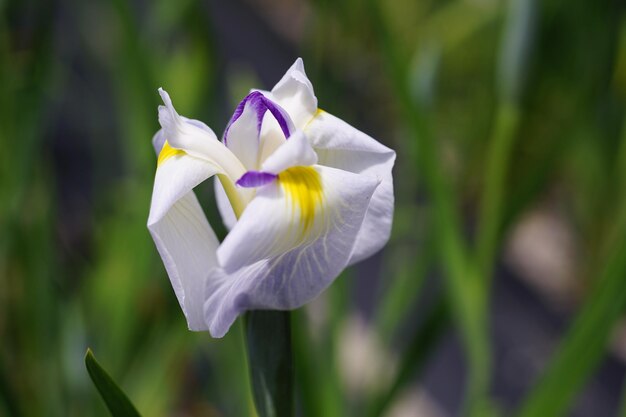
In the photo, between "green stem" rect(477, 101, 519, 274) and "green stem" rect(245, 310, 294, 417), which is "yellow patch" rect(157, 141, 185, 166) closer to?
"green stem" rect(245, 310, 294, 417)

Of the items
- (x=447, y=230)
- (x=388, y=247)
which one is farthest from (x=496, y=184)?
(x=388, y=247)

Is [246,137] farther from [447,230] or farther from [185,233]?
[447,230]

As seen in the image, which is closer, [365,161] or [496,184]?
[365,161]

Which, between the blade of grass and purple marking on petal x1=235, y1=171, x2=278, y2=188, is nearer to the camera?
purple marking on petal x1=235, y1=171, x2=278, y2=188

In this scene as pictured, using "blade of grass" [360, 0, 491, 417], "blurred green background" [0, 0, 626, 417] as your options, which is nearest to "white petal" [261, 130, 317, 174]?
"blurred green background" [0, 0, 626, 417]

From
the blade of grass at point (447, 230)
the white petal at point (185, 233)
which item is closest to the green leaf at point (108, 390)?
the white petal at point (185, 233)

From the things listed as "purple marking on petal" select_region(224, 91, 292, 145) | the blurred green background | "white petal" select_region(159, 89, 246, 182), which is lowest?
the blurred green background
